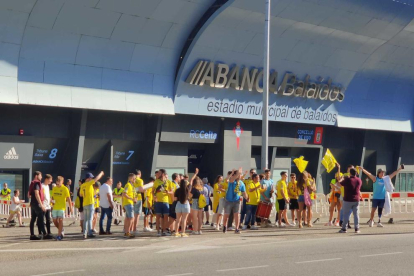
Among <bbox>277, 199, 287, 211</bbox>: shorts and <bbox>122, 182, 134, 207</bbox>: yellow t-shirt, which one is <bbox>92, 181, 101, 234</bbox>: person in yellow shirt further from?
<bbox>277, 199, 287, 211</bbox>: shorts

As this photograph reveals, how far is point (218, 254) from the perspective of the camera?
1548 centimetres

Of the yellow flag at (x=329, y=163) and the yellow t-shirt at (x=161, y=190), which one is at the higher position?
the yellow flag at (x=329, y=163)

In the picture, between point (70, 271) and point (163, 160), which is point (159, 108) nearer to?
point (163, 160)

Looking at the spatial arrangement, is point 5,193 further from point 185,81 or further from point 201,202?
point 201,202

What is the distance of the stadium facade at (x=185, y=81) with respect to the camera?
2895cm

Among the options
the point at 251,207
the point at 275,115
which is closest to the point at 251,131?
the point at 275,115

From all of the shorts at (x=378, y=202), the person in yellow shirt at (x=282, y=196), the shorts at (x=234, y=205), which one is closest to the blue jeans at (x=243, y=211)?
the person in yellow shirt at (x=282, y=196)

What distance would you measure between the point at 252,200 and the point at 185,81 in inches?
486

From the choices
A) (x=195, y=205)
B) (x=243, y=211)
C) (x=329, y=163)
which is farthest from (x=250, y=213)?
(x=329, y=163)

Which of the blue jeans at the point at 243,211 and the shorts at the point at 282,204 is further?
the shorts at the point at 282,204

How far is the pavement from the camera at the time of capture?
13.0 metres

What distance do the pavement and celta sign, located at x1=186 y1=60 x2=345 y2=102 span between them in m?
13.9

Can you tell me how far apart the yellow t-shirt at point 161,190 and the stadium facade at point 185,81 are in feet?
32.3

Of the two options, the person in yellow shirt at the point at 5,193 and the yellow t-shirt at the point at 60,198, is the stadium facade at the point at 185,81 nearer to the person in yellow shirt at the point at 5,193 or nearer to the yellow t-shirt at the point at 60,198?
the person in yellow shirt at the point at 5,193
